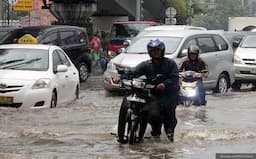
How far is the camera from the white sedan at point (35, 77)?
13.0 metres

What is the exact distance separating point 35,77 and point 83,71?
10677 millimetres

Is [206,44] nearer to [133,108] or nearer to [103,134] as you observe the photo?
[103,134]

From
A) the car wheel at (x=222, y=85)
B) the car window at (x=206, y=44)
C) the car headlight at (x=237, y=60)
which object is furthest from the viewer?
the car headlight at (x=237, y=60)

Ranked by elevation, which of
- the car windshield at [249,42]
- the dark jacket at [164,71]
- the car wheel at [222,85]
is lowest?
the car wheel at [222,85]

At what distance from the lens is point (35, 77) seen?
1334 centimetres

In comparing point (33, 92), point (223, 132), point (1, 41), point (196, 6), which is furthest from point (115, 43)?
point (196, 6)

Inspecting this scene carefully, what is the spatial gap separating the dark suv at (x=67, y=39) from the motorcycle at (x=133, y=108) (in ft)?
41.7

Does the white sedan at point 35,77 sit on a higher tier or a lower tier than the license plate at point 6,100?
higher

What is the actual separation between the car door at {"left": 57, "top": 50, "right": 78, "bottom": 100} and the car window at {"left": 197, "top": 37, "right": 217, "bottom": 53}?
461 cm

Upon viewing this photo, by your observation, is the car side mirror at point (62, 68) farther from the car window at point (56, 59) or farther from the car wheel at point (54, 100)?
the car wheel at point (54, 100)

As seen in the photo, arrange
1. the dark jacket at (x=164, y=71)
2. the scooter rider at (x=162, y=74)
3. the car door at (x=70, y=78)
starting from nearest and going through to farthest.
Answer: the scooter rider at (x=162, y=74)
the dark jacket at (x=164, y=71)
the car door at (x=70, y=78)

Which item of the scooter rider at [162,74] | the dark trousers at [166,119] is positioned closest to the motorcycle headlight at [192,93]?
the dark trousers at [166,119]

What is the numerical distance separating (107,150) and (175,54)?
8714mm

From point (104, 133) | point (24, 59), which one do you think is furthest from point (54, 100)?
point (104, 133)
